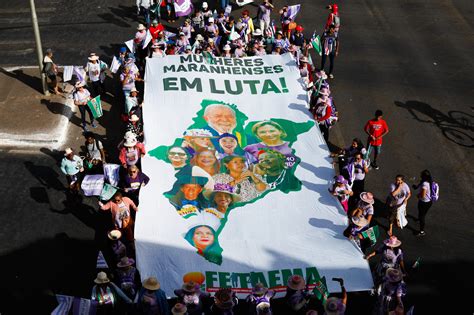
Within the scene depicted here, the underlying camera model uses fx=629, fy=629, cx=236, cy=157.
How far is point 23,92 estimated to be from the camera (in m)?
21.0

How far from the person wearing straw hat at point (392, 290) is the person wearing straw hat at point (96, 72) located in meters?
11.7

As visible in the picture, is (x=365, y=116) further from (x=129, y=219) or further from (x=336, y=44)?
(x=129, y=219)

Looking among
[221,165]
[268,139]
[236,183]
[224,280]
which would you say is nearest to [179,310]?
[224,280]

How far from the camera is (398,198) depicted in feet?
49.7

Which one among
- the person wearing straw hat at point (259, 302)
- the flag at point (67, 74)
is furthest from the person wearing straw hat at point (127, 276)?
the flag at point (67, 74)

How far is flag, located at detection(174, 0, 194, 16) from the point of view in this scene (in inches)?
947

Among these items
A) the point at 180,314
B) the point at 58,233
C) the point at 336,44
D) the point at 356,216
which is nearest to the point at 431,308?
the point at 356,216

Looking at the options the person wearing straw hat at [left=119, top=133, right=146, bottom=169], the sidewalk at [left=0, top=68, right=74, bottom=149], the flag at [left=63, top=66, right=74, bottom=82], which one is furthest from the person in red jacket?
the flag at [left=63, top=66, right=74, bottom=82]

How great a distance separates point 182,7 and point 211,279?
13.7 metres

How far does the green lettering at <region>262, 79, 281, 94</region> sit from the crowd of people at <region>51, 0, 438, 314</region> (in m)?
1.06

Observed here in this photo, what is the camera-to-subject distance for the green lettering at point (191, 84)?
18.7 meters

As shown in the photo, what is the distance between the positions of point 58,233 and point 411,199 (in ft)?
30.1

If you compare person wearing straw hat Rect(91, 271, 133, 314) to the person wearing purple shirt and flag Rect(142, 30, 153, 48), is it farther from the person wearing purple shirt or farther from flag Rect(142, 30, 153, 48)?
flag Rect(142, 30, 153, 48)

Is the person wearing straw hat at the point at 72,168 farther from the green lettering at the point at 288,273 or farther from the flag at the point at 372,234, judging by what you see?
the flag at the point at 372,234
